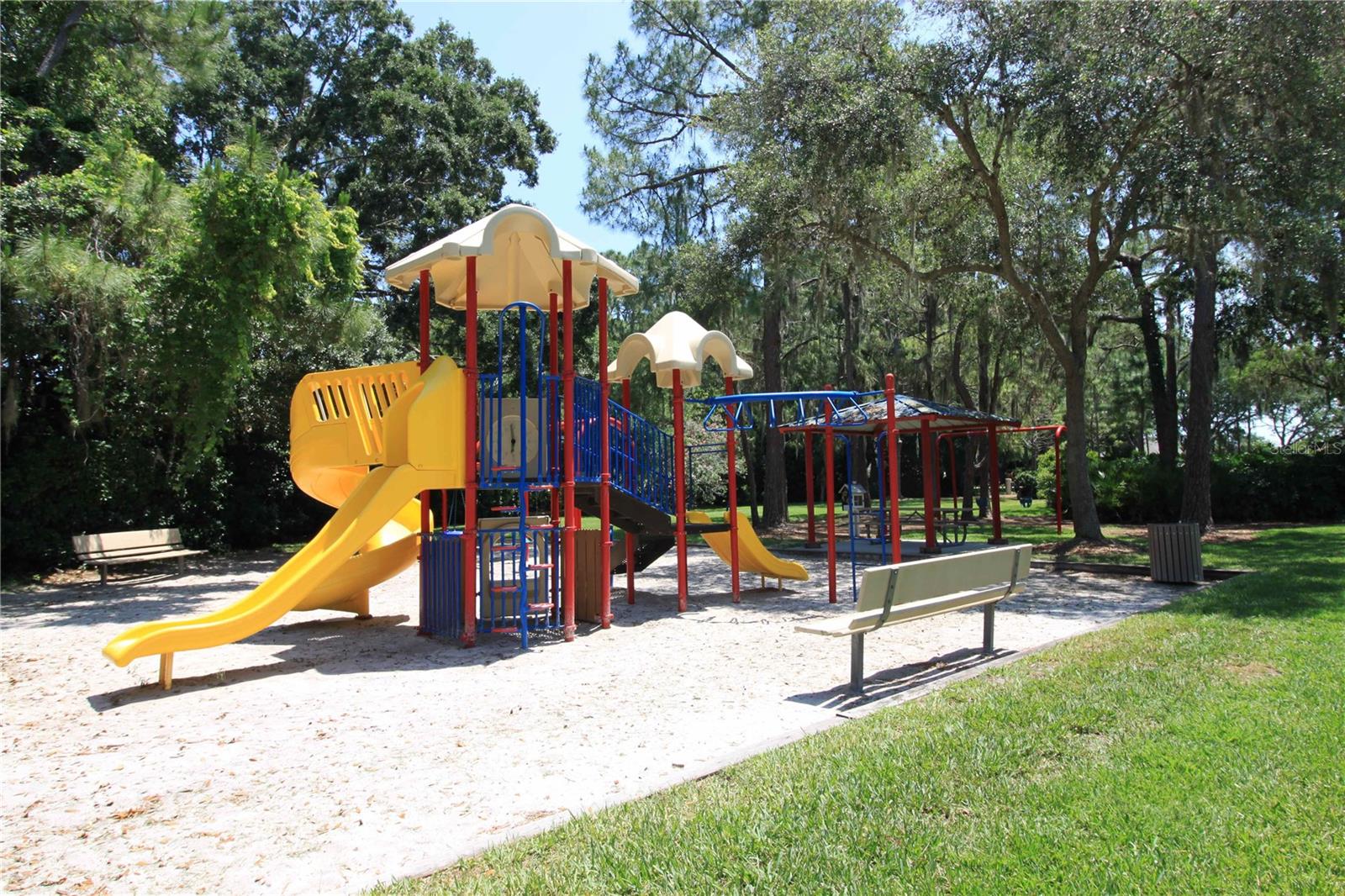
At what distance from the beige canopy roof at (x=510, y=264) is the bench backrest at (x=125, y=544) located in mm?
7334

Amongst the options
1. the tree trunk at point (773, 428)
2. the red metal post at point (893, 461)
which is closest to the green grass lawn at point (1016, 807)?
the red metal post at point (893, 461)

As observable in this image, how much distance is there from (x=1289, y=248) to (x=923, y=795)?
43.8 feet

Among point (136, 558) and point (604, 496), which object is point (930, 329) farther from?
point (136, 558)

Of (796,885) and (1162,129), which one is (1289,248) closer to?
(1162,129)

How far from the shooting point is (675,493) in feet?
34.7

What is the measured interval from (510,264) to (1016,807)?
8370 millimetres

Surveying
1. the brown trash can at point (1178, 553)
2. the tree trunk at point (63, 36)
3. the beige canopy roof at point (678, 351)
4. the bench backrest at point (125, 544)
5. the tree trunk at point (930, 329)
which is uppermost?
the tree trunk at point (63, 36)

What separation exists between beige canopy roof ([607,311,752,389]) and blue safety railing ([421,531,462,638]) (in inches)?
125

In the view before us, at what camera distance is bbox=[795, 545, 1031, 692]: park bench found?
5643 millimetres

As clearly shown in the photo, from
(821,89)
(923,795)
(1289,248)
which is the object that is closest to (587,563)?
(923,795)

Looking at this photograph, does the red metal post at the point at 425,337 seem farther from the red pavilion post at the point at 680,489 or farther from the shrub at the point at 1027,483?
the shrub at the point at 1027,483

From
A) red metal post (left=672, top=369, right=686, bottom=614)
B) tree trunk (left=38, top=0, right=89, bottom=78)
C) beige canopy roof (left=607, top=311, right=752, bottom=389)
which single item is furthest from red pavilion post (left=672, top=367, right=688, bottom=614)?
tree trunk (left=38, top=0, right=89, bottom=78)

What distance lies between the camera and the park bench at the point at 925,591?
5643 mm

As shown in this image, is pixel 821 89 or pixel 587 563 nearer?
pixel 587 563
